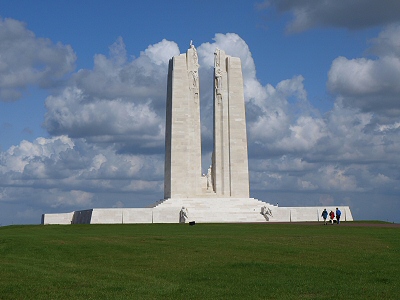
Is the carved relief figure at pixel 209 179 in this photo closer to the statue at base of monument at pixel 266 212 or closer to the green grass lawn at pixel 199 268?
the statue at base of monument at pixel 266 212

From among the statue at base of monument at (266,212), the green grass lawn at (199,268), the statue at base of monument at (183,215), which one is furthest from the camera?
the statue at base of monument at (266,212)

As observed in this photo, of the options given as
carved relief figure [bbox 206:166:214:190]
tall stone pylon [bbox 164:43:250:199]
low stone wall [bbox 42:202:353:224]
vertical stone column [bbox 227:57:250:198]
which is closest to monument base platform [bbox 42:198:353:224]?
low stone wall [bbox 42:202:353:224]

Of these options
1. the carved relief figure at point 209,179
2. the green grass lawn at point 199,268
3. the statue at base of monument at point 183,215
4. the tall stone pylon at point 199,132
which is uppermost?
the tall stone pylon at point 199,132

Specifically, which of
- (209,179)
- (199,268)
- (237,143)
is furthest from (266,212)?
(199,268)

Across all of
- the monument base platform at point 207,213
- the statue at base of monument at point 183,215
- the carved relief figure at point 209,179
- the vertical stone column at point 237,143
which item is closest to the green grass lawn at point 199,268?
the statue at base of monument at point 183,215

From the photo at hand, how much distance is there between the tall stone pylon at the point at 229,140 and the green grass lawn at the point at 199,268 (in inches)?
1161

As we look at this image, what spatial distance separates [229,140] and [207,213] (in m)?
8.69

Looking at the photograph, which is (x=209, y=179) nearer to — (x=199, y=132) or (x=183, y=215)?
(x=199, y=132)

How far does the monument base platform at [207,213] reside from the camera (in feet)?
154

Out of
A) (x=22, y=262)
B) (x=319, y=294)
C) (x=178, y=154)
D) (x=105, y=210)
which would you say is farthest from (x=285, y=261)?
(x=178, y=154)

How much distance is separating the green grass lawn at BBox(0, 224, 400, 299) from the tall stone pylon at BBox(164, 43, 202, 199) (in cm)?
2830

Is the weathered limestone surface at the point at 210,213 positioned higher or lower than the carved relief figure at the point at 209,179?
lower

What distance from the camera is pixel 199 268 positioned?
16.6 m

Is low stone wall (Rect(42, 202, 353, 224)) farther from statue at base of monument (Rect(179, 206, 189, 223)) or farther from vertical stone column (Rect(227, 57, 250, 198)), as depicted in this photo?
vertical stone column (Rect(227, 57, 250, 198))
